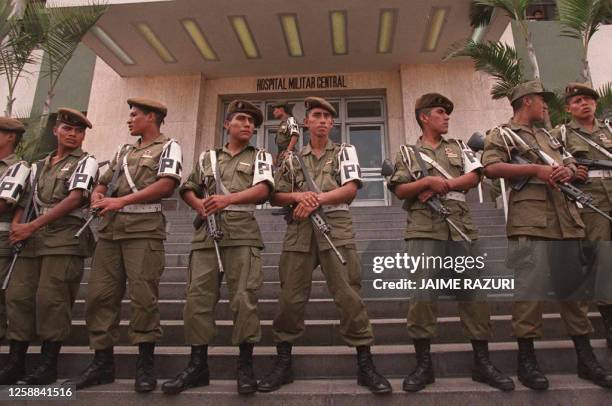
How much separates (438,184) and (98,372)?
3.01 meters

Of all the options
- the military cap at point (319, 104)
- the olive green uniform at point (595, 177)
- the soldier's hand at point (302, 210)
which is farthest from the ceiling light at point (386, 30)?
the soldier's hand at point (302, 210)

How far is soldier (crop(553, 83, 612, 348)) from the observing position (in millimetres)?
3377

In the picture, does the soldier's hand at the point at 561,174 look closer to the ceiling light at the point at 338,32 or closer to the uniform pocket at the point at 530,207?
the uniform pocket at the point at 530,207

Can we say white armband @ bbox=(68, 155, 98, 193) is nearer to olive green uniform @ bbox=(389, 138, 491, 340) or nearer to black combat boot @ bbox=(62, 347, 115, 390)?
black combat boot @ bbox=(62, 347, 115, 390)

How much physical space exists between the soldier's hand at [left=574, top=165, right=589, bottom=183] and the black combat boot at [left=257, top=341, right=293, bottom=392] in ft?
8.86

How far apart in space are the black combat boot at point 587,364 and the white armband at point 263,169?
103 inches

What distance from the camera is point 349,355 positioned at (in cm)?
334

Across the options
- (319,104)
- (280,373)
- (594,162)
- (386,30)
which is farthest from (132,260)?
(386,30)

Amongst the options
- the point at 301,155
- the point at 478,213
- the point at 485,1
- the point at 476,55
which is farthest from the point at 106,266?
the point at 485,1

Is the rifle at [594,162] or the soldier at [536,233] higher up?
the rifle at [594,162]

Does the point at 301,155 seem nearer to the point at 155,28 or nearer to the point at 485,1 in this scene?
the point at 485,1

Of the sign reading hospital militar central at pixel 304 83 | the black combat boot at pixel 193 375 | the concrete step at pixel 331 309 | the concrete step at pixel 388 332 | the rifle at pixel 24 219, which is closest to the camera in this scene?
the black combat boot at pixel 193 375

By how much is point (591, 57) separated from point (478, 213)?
784 cm

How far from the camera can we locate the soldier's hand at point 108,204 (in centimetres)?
309
